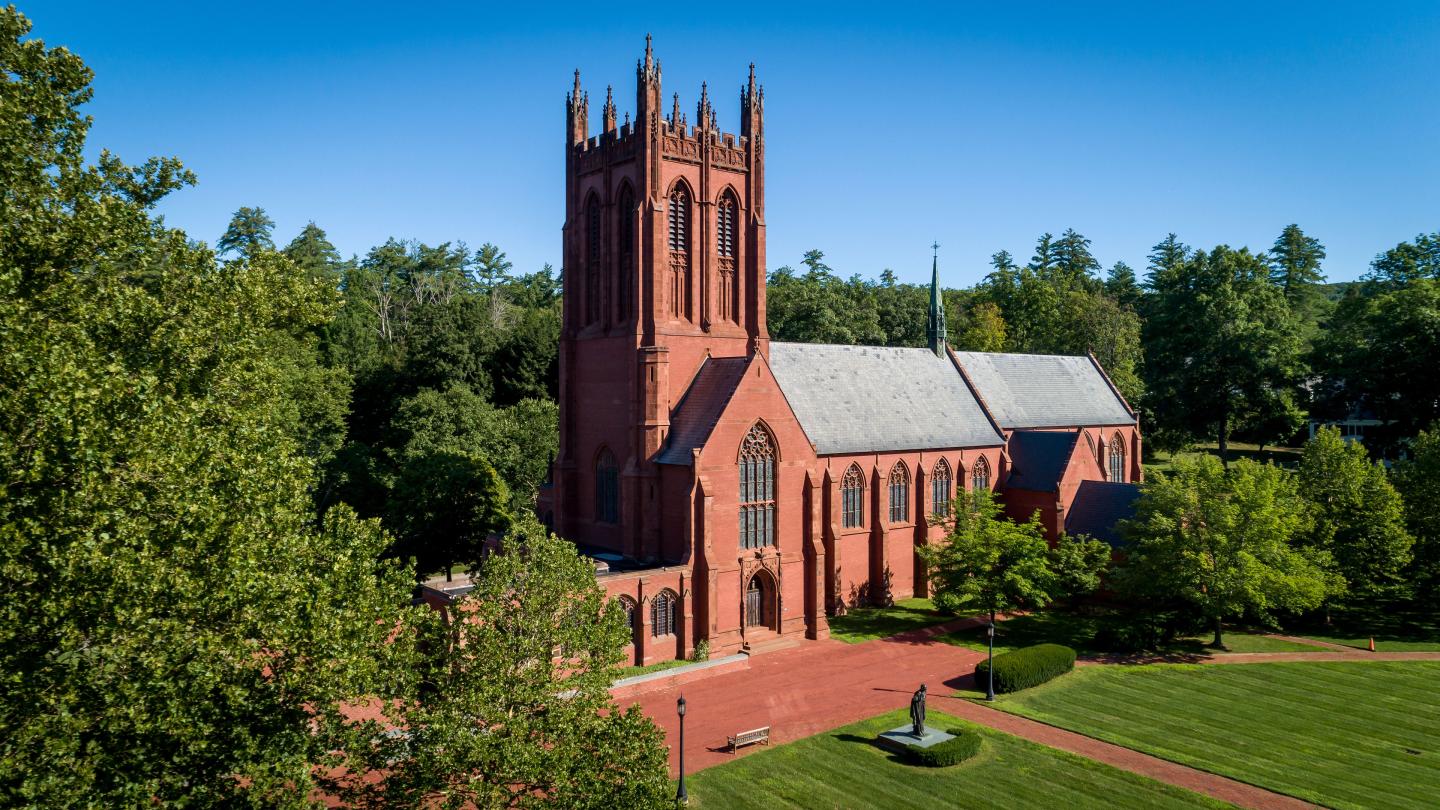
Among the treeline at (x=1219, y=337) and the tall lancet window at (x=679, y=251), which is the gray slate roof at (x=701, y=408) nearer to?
the tall lancet window at (x=679, y=251)

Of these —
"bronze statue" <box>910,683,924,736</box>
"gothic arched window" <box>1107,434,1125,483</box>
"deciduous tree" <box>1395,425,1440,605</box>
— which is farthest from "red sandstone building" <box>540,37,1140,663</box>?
"deciduous tree" <box>1395,425,1440,605</box>

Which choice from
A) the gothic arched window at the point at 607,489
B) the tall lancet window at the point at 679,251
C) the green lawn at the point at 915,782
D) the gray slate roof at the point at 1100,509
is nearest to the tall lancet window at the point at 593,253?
the tall lancet window at the point at 679,251

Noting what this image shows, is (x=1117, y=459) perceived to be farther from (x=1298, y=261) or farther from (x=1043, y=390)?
(x=1298, y=261)

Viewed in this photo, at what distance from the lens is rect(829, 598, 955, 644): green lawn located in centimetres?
3809

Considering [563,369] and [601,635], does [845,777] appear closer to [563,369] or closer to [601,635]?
[601,635]

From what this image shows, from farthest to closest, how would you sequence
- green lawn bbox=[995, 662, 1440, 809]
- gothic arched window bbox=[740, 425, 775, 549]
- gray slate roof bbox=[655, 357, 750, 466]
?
gothic arched window bbox=[740, 425, 775, 549] → gray slate roof bbox=[655, 357, 750, 466] → green lawn bbox=[995, 662, 1440, 809]

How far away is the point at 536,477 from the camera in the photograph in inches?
2025

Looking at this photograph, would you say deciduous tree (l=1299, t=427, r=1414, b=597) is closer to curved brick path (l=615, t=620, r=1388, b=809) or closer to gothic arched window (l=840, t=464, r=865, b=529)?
curved brick path (l=615, t=620, r=1388, b=809)

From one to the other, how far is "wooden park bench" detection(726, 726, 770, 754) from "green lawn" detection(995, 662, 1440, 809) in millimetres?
8927

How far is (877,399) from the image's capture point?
44.4 m

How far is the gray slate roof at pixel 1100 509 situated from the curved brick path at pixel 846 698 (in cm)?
889

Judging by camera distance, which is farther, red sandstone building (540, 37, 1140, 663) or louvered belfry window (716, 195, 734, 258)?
louvered belfry window (716, 195, 734, 258)

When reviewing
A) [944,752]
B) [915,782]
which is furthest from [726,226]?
[915,782]

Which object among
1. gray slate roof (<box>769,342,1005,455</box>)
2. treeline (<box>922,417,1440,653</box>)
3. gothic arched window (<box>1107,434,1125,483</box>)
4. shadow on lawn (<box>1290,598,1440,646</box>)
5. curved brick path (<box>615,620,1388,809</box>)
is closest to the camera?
curved brick path (<box>615,620,1388,809</box>)
